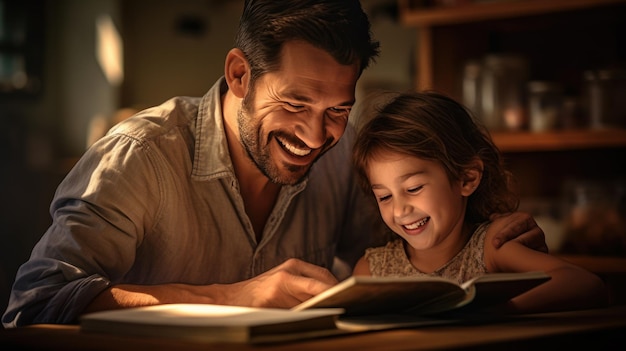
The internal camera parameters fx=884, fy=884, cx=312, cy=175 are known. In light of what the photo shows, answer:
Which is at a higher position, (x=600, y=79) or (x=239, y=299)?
(x=600, y=79)

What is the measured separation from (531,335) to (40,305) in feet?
2.34

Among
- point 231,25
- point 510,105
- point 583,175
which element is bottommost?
point 583,175

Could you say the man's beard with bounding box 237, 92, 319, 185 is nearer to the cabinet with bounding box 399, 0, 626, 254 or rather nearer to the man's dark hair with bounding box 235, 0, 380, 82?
the man's dark hair with bounding box 235, 0, 380, 82

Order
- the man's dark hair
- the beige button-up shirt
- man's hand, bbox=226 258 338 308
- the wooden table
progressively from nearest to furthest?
the wooden table < man's hand, bbox=226 258 338 308 < the beige button-up shirt < the man's dark hair

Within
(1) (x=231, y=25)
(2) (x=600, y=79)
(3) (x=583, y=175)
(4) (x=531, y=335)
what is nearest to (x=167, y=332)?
(4) (x=531, y=335)

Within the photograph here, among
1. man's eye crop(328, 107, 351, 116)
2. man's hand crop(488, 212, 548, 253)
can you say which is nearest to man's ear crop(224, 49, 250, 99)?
man's eye crop(328, 107, 351, 116)

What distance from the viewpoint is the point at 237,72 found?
152cm

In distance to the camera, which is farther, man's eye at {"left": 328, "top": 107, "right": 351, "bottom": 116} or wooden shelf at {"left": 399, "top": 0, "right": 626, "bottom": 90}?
wooden shelf at {"left": 399, "top": 0, "right": 626, "bottom": 90}

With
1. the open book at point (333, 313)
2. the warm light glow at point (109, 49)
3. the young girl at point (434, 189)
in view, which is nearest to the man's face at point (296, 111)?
the young girl at point (434, 189)

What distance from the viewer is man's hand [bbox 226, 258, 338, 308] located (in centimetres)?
119

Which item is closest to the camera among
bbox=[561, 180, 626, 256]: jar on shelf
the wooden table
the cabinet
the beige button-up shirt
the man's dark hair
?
the wooden table

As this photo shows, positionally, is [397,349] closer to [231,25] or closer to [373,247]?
[373,247]

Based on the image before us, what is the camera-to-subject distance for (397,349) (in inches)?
34.6

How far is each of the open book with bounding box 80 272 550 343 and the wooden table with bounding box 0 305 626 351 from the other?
16 millimetres
